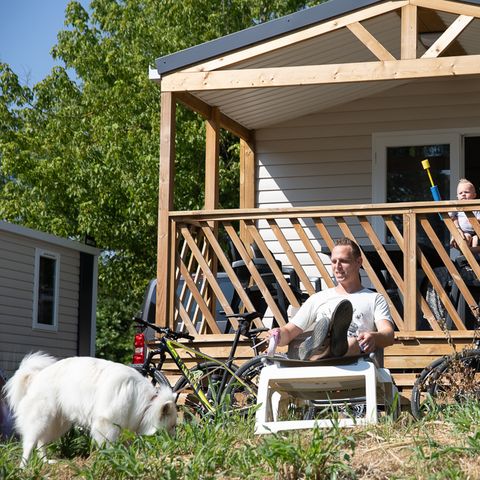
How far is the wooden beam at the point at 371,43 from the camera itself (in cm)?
873

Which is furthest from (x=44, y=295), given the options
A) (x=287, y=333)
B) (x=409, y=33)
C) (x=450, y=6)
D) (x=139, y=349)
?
(x=287, y=333)

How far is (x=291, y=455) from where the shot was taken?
16.1 ft

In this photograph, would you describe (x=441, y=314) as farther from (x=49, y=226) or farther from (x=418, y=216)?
(x=49, y=226)

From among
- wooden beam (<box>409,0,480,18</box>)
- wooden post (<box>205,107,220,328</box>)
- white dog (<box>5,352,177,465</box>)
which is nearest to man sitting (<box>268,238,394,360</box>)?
white dog (<box>5,352,177,465</box>)

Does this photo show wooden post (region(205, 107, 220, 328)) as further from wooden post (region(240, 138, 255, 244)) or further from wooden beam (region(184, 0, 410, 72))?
wooden beam (region(184, 0, 410, 72))

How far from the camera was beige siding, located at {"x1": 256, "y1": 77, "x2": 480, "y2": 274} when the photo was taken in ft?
38.2

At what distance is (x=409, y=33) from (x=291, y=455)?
504cm

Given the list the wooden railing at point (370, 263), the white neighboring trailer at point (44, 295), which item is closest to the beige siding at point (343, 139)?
the wooden railing at point (370, 263)

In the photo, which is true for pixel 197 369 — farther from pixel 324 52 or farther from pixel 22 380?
pixel 324 52

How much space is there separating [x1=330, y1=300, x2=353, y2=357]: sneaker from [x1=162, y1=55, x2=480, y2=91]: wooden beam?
3.16 metres

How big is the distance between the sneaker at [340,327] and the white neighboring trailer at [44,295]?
1090cm

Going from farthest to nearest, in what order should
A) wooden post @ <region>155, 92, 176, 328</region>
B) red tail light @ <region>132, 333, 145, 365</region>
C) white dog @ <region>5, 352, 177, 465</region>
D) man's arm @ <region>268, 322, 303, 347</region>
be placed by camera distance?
red tail light @ <region>132, 333, 145, 365</region>, wooden post @ <region>155, 92, 176, 328</region>, man's arm @ <region>268, 322, 303, 347</region>, white dog @ <region>5, 352, 177, 465</region>

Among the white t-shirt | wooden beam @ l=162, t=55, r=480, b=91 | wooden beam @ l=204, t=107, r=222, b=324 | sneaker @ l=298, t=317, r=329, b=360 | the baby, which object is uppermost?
wooden beam @ l=162, t=55, r=480, b=91

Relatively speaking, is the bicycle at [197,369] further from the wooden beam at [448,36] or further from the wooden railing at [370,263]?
the wooden beam at [448,36]
